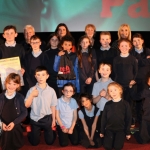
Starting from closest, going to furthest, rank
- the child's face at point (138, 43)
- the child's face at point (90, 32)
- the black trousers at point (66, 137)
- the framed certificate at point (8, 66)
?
the black trousers at point (66, 137)
the framed certificate at point (8, 66)
the child's face at point (138, 43)
the child's face at point (90, 32)

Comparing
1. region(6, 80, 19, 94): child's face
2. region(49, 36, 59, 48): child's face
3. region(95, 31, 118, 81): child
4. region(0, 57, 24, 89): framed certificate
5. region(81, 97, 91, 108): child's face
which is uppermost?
region(49, 36, 59, 48): child's face

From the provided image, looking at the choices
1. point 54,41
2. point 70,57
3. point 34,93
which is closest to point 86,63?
point 70,57

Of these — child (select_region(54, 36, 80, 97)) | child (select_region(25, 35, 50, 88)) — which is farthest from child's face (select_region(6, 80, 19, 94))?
child (select_region(54, 36, 80, 97))

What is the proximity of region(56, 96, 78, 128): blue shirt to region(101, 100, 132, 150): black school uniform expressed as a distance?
462mm

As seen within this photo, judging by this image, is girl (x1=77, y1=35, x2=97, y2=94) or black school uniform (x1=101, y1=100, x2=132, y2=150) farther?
girl (x1=77, y1=35, x2=97, y2=94)

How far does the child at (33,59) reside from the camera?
12.1 ft

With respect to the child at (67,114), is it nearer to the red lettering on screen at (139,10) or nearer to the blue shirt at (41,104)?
the blue shirt at (41,104)

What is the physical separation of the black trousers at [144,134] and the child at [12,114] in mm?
1492

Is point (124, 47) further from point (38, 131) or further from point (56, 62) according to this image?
point (38, 131)

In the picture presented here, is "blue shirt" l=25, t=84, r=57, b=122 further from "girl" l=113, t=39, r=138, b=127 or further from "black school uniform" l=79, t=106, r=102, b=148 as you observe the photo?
"girl" l=113, t=39, r=138, b=127

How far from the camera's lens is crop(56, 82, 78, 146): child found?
339 centimetres

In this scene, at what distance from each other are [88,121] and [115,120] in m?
0.40

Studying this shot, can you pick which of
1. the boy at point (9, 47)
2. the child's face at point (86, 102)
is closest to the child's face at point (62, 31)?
the boy at point (9, 47)

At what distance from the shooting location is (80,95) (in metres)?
3.49
